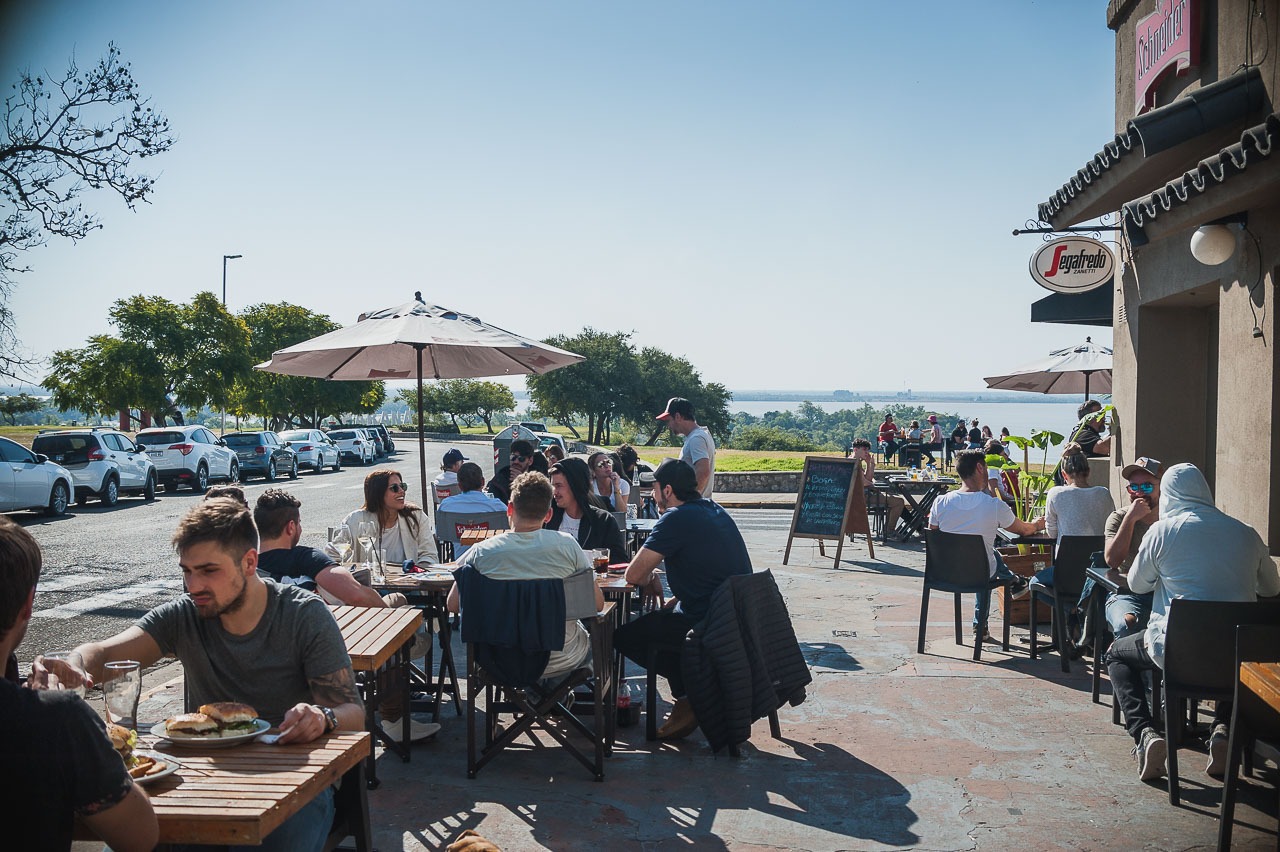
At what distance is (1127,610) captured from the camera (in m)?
5.76

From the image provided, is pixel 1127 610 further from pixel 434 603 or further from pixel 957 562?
pixel 434 603

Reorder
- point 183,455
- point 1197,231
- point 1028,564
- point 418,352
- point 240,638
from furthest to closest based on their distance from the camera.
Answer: point 183,455, point 418,352, point 1028,564, point 1197,231, point 240,638

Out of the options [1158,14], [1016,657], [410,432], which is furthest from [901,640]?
[410,432]

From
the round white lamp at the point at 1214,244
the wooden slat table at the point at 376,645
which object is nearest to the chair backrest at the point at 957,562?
the round white lamp at the point at 1214,244

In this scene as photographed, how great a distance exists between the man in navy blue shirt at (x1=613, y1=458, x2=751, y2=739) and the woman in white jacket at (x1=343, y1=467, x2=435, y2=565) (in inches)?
65.3

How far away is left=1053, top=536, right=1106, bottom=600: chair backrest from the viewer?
7.10 m

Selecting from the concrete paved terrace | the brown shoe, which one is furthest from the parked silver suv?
the brown shoe

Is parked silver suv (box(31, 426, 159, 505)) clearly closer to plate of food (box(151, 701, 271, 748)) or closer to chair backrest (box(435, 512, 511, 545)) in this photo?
chair backrest (box(435, 512, 511, 545))

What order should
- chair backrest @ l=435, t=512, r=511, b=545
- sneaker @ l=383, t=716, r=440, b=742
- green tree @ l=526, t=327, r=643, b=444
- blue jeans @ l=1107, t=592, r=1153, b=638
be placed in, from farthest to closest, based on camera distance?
green tree @ l=526, t=327, r=643, b=444
chair backrest @ l=435, t=512, r=511, b=545
blue jeans @ l=1107, t=592, r=1153, b=638
sneaker @ l=383, t=716, r=440, b=742

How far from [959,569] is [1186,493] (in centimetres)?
273

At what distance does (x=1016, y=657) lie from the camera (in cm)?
772

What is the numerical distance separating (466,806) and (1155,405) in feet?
22.9

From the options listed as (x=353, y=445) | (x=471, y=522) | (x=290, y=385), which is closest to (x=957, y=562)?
(x=471, y=522)

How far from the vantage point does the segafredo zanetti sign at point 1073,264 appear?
952 cm
